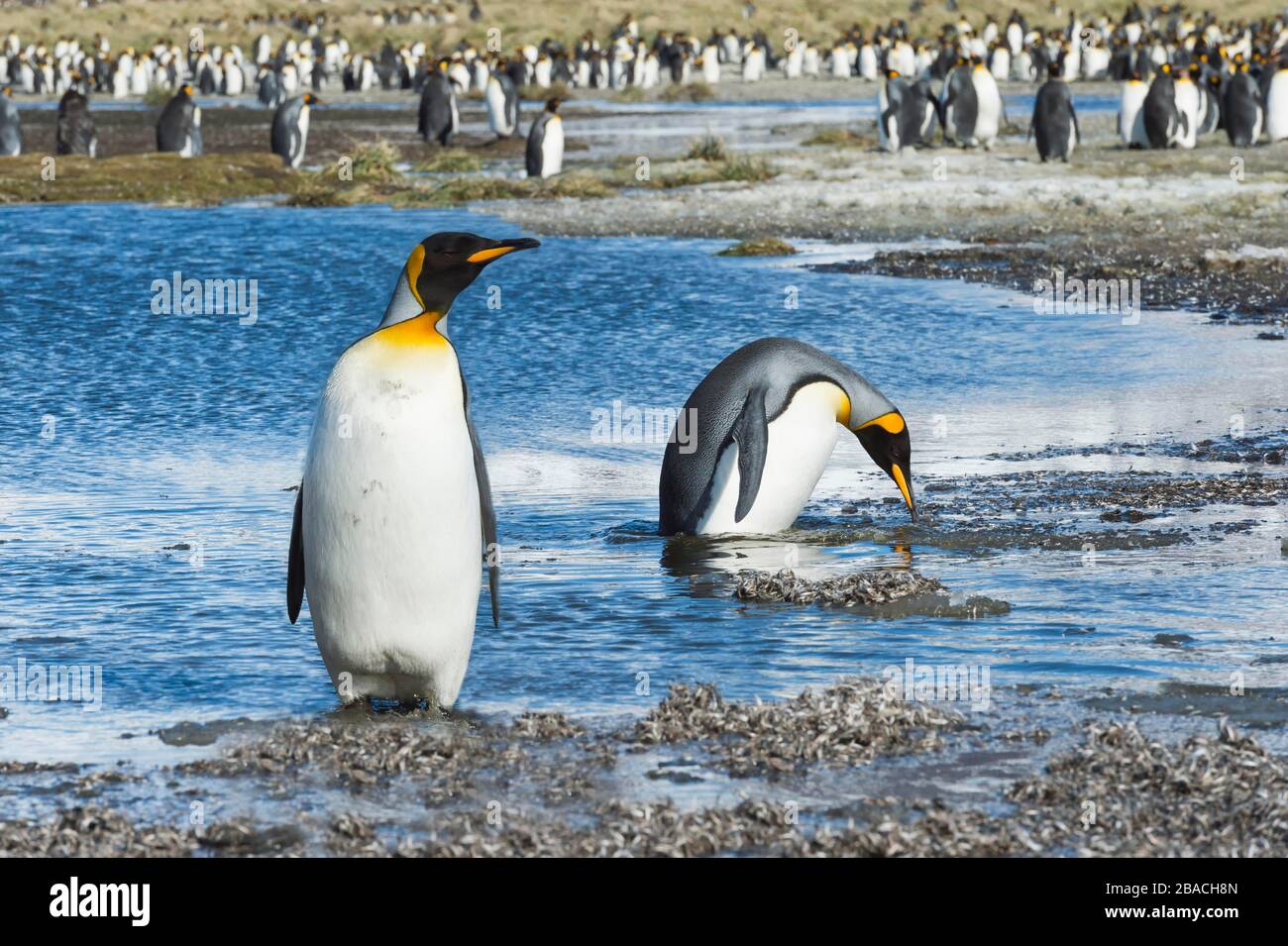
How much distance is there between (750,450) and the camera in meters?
7.24

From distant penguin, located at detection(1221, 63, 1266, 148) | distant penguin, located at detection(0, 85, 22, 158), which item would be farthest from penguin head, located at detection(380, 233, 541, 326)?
distant penguin, located at detection(0, 85, 22, 158)

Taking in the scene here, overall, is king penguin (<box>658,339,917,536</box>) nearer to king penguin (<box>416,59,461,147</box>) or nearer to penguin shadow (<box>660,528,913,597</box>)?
penguin shadow (<box>660,528,913,597</box>)

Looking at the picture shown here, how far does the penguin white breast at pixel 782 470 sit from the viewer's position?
24.4 ft

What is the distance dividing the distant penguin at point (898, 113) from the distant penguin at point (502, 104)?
23.5 feet

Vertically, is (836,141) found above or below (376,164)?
above

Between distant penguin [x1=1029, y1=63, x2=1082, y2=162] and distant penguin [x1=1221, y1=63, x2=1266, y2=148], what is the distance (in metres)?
2.82

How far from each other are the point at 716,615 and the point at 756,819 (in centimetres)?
209

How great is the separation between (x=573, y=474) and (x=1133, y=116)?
20785 millimetres

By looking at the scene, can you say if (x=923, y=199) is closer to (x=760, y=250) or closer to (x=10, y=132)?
(x=760, y=250)

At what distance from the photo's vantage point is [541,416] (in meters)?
10.3

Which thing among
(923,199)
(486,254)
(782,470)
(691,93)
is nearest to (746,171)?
(923,199)

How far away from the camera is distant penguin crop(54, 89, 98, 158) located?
92.3 ft
